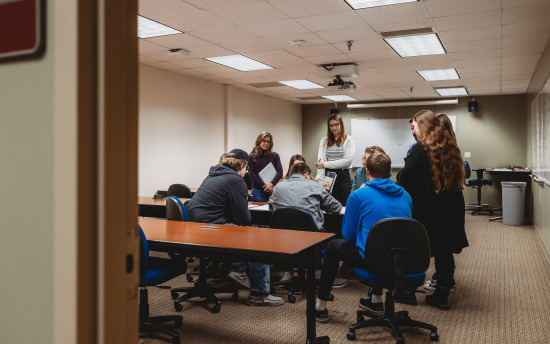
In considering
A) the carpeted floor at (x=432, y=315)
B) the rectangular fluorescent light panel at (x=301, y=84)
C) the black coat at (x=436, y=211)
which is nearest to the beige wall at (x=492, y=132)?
the rectangular fluorescent light panel at (x=301, y=84)

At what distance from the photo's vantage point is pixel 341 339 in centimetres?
288

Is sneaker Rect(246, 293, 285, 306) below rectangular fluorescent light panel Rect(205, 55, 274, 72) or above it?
below

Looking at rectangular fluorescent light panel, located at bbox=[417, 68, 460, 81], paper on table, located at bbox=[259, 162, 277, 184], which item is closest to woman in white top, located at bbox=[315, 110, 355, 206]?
paper on table, located at bbox=[259, 162, 277, 184]

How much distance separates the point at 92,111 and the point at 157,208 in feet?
13.4

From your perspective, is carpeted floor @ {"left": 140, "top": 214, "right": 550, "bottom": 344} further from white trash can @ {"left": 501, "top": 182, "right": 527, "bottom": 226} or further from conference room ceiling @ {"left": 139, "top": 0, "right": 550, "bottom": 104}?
white trash can @ {"left": 501, "top": 182, "right": 527, "bottom": 226}

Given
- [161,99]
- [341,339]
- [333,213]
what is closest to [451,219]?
[333,213]

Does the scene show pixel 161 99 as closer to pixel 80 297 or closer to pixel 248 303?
pixel 248 303

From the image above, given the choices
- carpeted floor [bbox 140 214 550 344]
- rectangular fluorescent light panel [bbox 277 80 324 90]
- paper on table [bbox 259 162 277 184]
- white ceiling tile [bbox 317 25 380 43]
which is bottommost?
carpeted floor [bbox 140 214 550 344]

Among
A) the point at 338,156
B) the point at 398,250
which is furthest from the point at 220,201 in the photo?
the point at 338,156

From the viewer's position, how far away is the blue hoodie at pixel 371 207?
2.73 meters

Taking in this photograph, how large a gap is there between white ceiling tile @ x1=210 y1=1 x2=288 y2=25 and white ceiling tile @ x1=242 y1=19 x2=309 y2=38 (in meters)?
0.12

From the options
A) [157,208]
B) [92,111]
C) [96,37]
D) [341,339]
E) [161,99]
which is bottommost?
[341,339]

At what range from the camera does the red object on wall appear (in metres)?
0.89

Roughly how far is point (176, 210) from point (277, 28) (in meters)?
2.28
